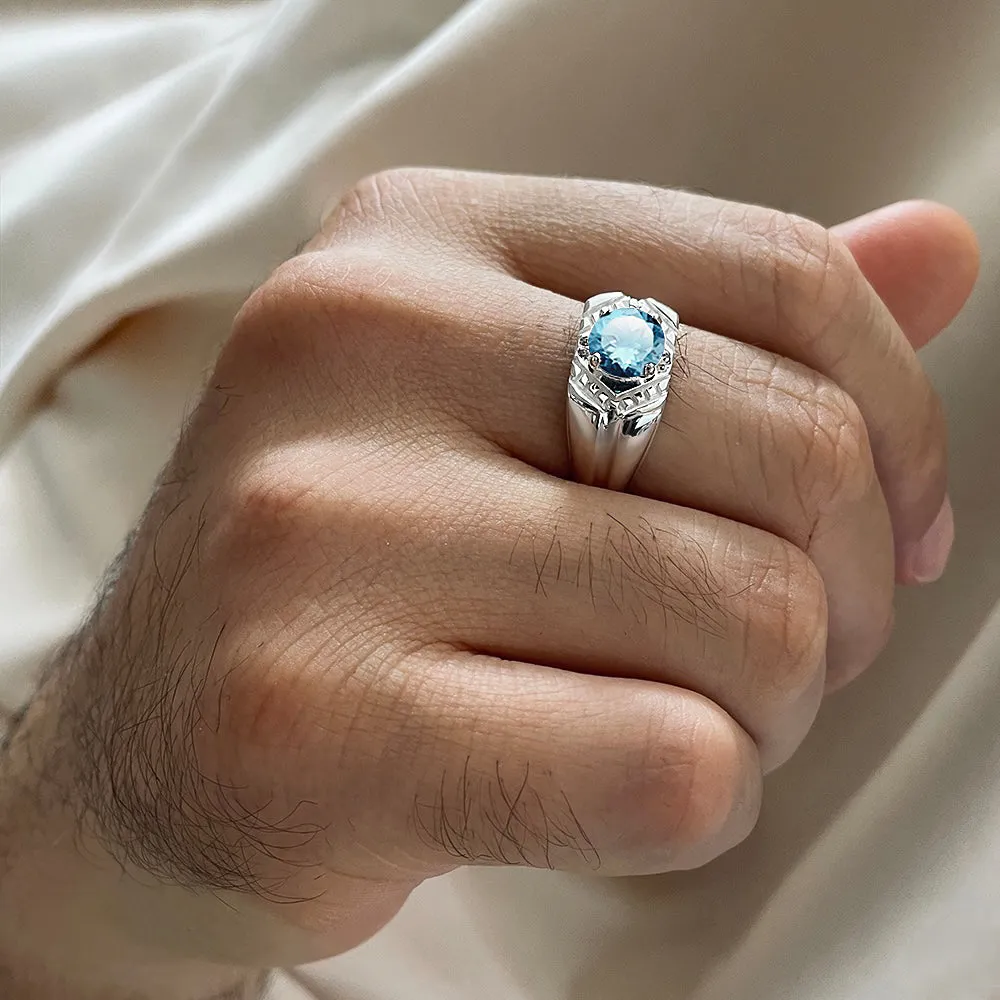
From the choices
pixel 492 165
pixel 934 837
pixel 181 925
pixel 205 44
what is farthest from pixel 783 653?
pixel 205 44

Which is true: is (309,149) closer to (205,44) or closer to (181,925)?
(205,44)

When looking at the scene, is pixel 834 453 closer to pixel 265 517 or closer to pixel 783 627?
pixel 783 627

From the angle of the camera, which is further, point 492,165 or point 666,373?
point 492,165

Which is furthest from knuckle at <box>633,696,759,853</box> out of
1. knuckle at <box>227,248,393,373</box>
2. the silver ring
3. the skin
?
knuckle at <box>227,248,393,373</box>

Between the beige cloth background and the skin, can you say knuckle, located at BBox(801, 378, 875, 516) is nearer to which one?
the skin

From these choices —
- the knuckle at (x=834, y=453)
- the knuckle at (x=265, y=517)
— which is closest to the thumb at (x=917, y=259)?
the knuckle at (x=834, y=453)

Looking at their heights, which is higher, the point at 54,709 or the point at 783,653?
the point at 783,653
